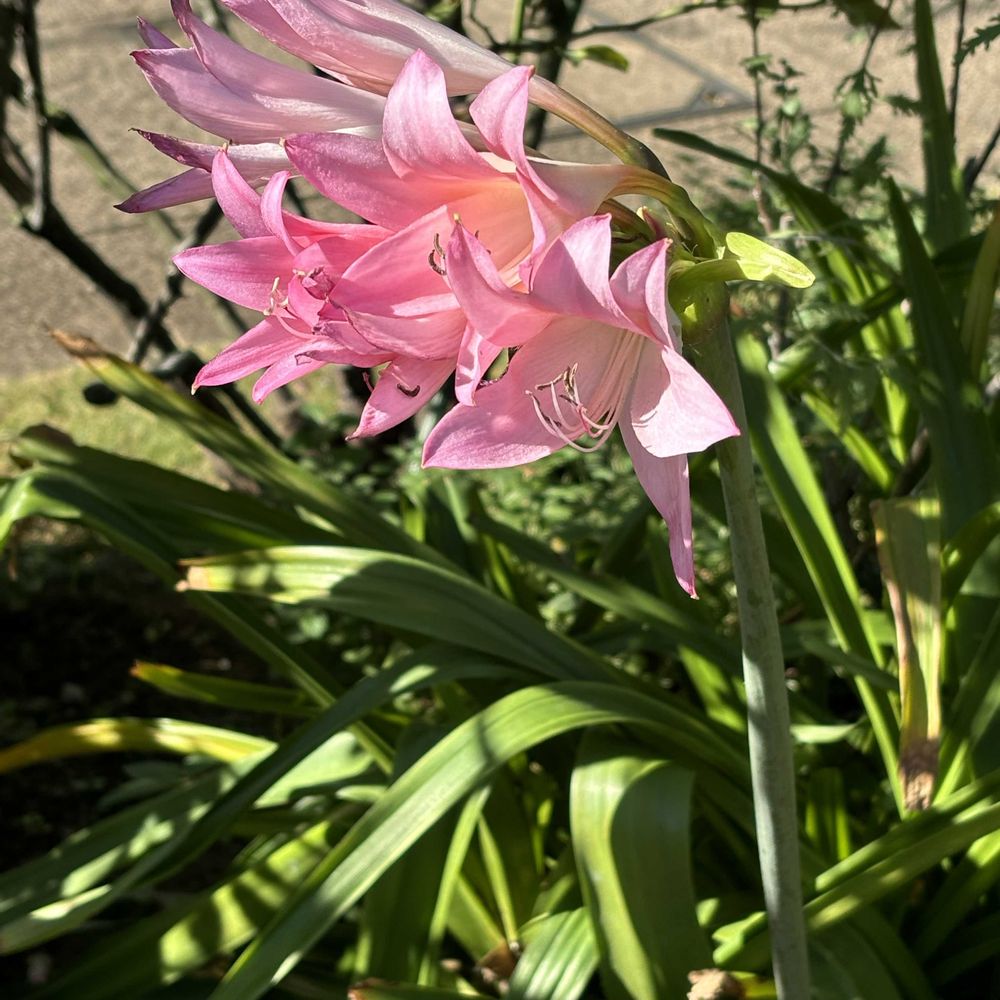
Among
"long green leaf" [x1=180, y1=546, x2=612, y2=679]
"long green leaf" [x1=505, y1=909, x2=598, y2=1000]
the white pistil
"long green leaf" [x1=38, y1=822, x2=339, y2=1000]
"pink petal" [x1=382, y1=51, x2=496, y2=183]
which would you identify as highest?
"pink petal" [x1=382, y1=51, x2=496, y2=183]

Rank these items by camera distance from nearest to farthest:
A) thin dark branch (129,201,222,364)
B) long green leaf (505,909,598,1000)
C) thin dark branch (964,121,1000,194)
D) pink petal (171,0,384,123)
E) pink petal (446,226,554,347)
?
1. pink petal (446,226,554,347)
2. pink petal (171,0,384,123)
3. long green leaf (505,909,598,1000)
4. thin dark branch (964,121,1000,194)
5. thin dark branch (129,201,222,364)

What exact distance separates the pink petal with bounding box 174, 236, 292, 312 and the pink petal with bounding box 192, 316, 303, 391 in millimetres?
20

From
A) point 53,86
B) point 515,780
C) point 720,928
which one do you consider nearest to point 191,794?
point 515,780

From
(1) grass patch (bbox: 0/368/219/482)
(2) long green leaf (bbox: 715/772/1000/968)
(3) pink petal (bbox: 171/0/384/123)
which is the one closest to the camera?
(3) pink petal (bbox: 171/0/384/123)

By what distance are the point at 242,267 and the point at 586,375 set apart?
0.78 ft

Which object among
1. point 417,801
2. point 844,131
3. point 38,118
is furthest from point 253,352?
point 38,118

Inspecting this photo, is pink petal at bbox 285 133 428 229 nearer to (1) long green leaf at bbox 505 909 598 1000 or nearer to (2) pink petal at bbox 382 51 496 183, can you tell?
(2) pink petal at bbox 382 51 496 183

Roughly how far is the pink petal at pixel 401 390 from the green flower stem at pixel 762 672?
0.18 m

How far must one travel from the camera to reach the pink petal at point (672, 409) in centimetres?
70

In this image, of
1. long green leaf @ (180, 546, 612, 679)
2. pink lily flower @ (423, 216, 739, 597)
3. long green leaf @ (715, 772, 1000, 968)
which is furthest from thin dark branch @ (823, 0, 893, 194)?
pink lily flower @ (423, 216, 739, 597)

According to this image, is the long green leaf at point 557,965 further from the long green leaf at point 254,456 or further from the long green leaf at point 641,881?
the long green leaf at point 254,456

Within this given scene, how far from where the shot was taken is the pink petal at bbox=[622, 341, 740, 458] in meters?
0.70

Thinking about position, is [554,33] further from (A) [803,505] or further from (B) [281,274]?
(B) [281,274]

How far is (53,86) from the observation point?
6.14 metres
